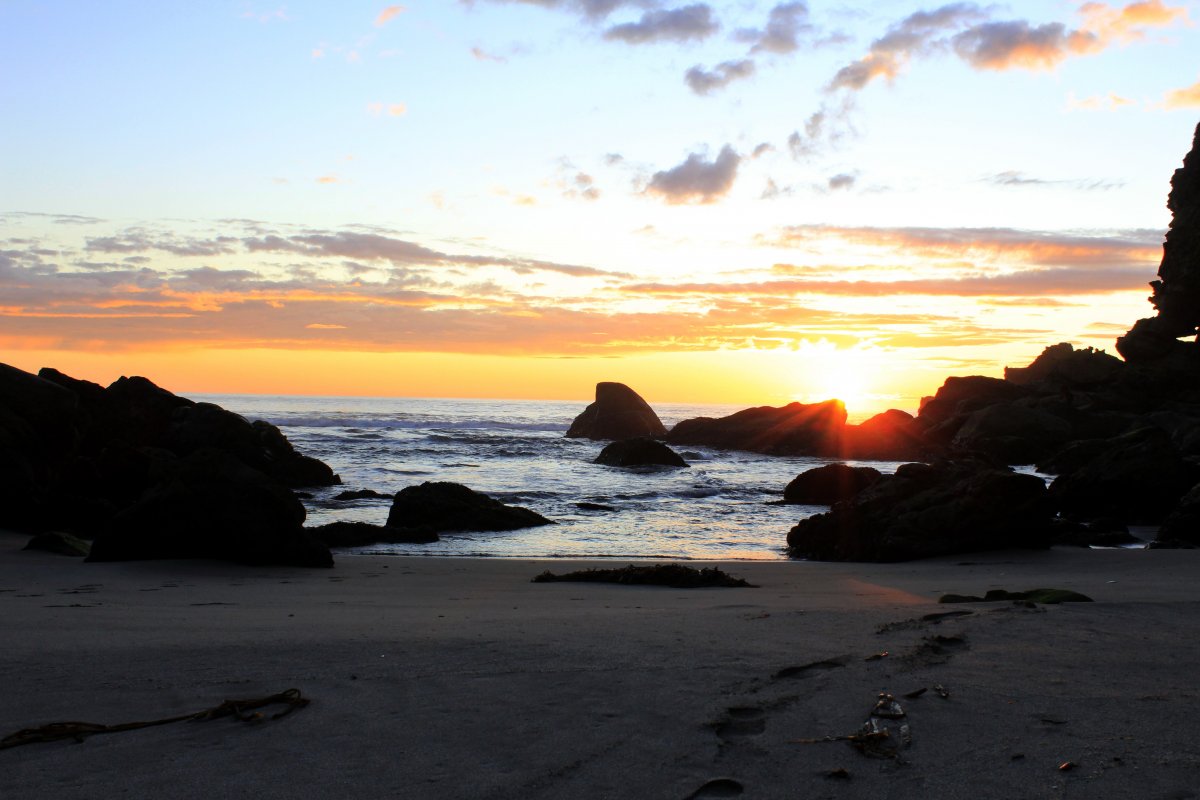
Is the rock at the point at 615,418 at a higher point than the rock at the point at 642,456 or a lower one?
higher

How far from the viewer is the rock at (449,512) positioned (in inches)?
632

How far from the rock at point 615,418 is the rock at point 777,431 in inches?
166

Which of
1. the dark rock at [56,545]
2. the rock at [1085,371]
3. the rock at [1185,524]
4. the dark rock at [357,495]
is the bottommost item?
the dark rock at [357,495]

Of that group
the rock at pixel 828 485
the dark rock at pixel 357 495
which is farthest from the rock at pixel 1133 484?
the dark rock at pixel 357 495

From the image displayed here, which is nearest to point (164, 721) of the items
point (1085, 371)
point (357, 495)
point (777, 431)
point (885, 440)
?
point (357, 495)

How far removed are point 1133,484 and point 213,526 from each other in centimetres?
1580

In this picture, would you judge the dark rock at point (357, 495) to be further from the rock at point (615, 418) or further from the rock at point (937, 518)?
the rock at point (615, 418)

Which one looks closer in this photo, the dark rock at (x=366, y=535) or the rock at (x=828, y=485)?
the dark rock at (x=366, y=535)

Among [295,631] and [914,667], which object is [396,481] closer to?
[295,631]

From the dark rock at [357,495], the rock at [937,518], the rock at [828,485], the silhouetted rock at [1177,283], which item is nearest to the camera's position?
the rock at [937,518]

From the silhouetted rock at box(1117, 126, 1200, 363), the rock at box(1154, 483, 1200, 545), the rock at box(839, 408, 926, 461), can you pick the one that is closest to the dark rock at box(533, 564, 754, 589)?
the rock at box(1154, 483, 1200, 545)

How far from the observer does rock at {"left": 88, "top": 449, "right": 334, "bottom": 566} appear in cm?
1006

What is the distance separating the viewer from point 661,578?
29.9 feet

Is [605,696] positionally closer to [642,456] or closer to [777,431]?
[642,456]
